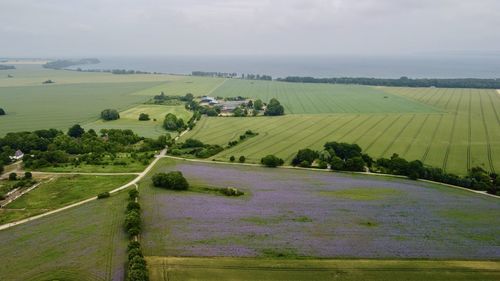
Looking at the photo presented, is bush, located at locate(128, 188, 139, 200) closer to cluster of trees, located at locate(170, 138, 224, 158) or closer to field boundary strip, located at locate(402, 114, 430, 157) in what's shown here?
cluster of trees, located at locate(170, 138, 224, 158)

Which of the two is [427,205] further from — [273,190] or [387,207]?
[273,190]

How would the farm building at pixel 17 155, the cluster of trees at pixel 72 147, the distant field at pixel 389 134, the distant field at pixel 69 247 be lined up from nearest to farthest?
the distant field at pixel 69 247, the cluster of trees at pixel 72 147, the farm building at pixel 17 155, the distant field at pixel 389 134

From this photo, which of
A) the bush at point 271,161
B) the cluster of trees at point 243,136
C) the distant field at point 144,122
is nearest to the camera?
the bush at point 271,161

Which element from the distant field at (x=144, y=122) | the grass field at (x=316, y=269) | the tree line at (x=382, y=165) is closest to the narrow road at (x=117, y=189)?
the grass field at (x=316, y=269)

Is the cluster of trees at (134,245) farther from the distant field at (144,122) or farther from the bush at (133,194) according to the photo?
the distant field at (144,122)

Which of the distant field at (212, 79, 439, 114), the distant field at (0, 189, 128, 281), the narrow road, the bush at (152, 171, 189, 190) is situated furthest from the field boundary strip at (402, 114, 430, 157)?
the distant field at (0, 189, 128, 281)

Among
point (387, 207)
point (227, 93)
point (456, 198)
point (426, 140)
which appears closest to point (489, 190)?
point (456, 198)
